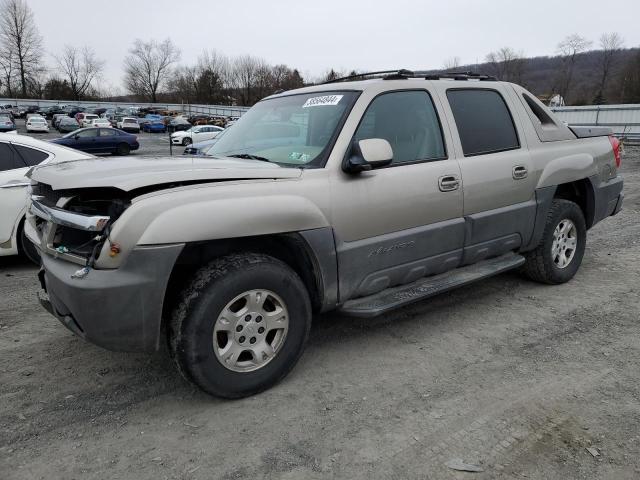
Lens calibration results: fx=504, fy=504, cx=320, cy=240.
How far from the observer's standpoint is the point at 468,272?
404cm

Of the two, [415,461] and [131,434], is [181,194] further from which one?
[415,461]

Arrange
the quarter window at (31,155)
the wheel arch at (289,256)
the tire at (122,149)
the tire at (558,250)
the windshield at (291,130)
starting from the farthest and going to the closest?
the tire at (122,149), the quarter window at (31,155), the tire at (558,250), the windshield at (291,130), the wheel arch at (289,256)

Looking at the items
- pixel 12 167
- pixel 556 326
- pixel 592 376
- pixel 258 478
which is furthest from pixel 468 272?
pixel 12 167

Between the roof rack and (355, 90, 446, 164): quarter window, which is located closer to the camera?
(355, 90, 446, 164): quarter window

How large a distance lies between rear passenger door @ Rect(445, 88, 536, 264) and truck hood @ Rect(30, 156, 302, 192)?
1554mm

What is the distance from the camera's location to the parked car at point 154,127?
1899 inches

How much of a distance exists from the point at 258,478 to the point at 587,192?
4324 millimetres

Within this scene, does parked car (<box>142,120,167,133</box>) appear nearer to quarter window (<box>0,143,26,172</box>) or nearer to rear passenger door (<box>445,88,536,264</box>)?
quarter window (<box>0,143,26,172</box>)

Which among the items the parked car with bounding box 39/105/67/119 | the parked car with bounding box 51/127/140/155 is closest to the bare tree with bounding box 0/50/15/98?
the parked car with bounding box 39/105/67/119

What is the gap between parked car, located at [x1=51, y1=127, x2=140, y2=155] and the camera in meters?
24.5

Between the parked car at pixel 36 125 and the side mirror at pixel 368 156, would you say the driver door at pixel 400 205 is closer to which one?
the side mirror at pixel 368 156

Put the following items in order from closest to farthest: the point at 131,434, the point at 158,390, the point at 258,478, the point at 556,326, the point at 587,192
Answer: the point at 258,478, the point at 131,434, the point at 158,390, the point at 556,326, the point at 587,192

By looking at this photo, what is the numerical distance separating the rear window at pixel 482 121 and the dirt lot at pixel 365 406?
4.64 ft

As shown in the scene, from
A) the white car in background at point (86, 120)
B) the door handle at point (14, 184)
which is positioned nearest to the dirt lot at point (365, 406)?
the door handle at point (14, 184)
